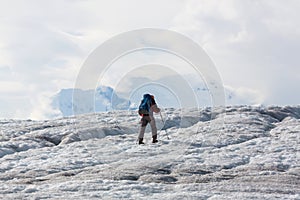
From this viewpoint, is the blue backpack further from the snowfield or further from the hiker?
the snowfield

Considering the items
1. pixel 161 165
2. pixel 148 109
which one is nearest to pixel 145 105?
pixel 148 109

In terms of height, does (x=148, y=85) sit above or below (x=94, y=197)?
above

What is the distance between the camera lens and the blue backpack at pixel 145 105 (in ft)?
97.8

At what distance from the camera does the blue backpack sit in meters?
29.8

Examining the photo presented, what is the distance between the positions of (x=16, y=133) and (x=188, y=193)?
24.9 metres

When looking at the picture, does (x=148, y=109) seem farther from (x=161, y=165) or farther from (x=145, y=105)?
(x=161, y=165)

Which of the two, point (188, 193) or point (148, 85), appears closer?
point (188, 193)

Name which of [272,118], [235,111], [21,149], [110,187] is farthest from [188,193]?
[235,111]

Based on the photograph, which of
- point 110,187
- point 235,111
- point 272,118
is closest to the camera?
point 110,187

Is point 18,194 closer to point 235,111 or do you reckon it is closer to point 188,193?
point 188,193

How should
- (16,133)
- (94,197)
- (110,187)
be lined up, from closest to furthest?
(94,197), (110,187), (16,133)

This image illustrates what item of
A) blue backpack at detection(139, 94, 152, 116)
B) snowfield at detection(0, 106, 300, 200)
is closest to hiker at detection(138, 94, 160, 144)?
blue backpack at detection(139, 94, 152, 116)

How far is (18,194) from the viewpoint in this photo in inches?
688

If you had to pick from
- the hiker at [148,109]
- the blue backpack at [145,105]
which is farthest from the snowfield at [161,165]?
the blue backpack at [145,105]
